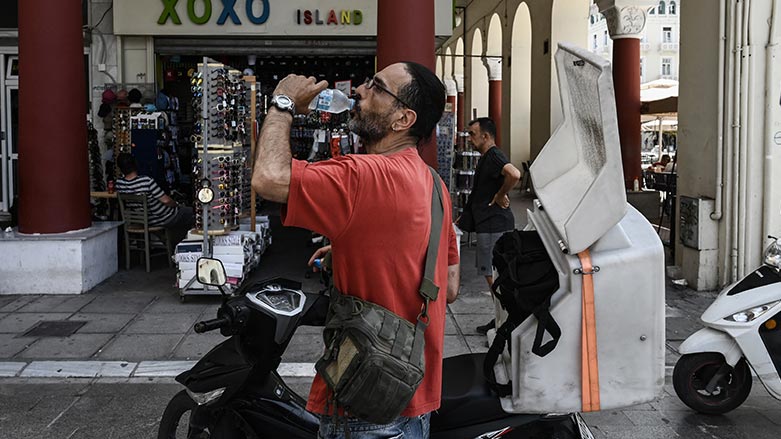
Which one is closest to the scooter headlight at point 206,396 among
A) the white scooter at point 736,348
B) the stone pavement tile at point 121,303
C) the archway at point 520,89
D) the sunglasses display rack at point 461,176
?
the white scooter at point 736,348

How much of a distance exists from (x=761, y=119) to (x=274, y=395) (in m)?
6.19

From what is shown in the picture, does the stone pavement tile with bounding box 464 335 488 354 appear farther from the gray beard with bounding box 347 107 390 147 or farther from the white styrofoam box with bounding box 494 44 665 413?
the gray beard with bounding box 347 107 390 147

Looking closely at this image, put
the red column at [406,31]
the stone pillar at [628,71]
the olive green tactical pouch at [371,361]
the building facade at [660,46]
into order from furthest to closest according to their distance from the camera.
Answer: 1. the building facade at [660,46]
2. the stone pillar at [628,71]
3. the red column at [406,31]
4. the olive green tactical pouch at [371,361]

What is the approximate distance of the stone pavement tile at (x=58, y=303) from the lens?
6867 millimetres

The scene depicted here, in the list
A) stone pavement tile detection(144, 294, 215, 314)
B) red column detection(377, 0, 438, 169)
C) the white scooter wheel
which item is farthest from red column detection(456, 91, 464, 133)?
the white scooter wheel

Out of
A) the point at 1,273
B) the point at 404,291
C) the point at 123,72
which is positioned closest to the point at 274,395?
the point at 404,291

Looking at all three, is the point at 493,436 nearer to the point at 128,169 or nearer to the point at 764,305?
the point at 764,305

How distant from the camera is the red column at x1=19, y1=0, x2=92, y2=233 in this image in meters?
7.49

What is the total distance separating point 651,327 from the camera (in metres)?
2.37

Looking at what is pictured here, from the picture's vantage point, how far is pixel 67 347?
18.9 feet

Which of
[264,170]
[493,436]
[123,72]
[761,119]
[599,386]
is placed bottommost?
[493,436]

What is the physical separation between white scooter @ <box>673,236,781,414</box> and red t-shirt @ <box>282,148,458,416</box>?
288 centimetres

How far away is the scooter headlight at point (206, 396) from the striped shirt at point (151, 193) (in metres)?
6.08

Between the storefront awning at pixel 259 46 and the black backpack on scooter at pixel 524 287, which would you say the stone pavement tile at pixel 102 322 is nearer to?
the black backpack on scooter at pixel 524 287
